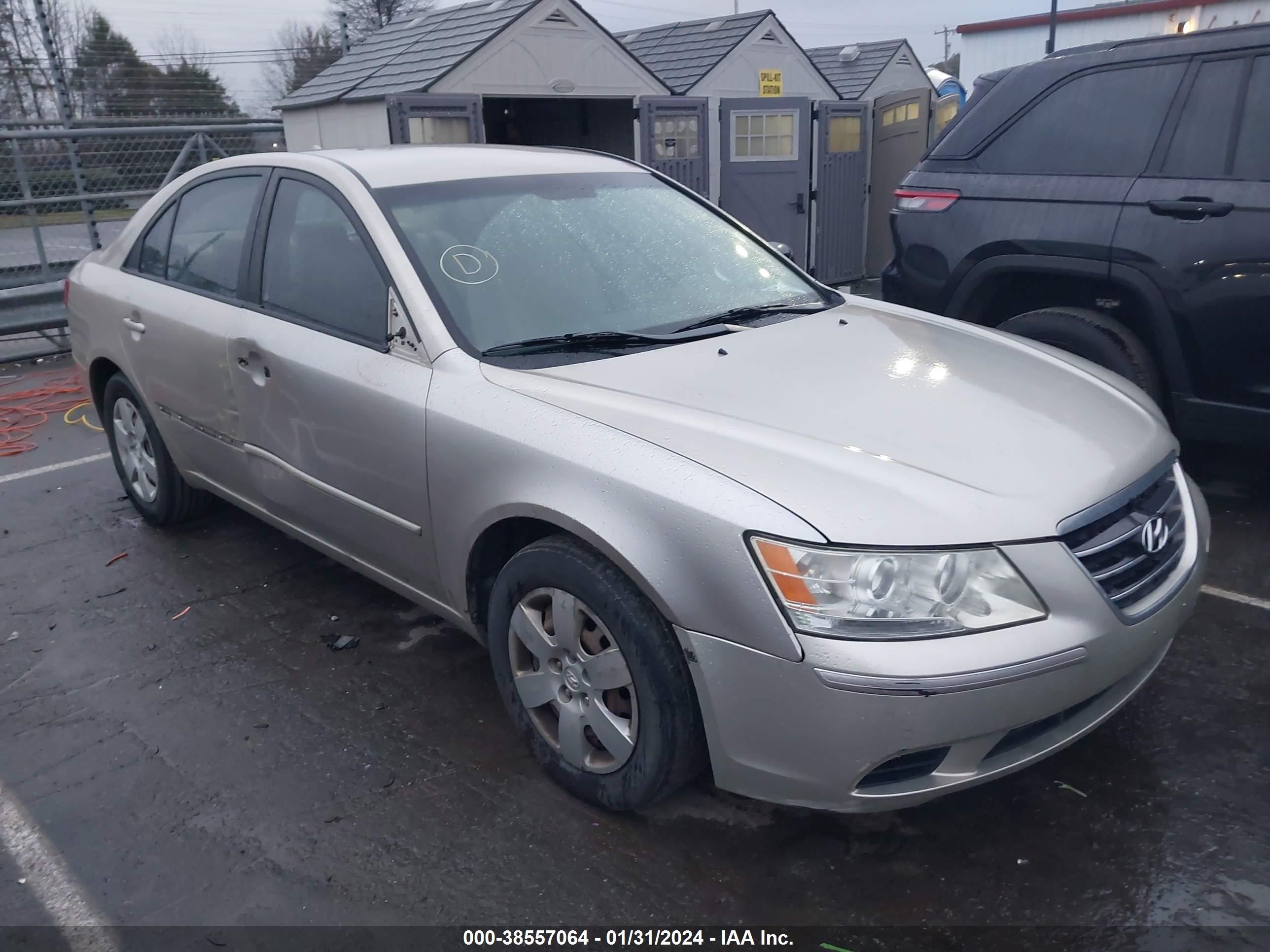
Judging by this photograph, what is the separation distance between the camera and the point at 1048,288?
472cm

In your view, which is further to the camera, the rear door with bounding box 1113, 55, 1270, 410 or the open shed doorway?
the open shed doorway

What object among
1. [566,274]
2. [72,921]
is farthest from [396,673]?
[566,274]

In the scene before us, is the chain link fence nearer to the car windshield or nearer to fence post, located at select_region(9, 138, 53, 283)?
fence post, located at select_region(9, 138, 53, 283)

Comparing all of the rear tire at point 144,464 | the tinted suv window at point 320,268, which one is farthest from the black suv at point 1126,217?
the rear tire at point 144,464

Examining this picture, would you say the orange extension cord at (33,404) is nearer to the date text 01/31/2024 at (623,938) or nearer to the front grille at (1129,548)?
the date text 01/31/2024 at (623,938)

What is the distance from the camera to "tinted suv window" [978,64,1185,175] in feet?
14.3

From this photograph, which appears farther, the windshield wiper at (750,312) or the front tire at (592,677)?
the windshield wiper at (750,312)

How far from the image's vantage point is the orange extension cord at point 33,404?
21.3ft

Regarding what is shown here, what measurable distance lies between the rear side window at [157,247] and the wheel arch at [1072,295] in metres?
3.56

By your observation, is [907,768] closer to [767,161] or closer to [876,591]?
[876,591]

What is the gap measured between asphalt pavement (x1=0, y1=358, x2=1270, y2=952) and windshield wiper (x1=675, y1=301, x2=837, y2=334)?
1395 millimetres

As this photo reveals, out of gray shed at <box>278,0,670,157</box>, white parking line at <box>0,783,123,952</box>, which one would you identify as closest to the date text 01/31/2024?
white parking line at <box>0,783,123,952</box>

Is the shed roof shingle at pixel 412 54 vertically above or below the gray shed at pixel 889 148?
above

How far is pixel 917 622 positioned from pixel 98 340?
412 cm
